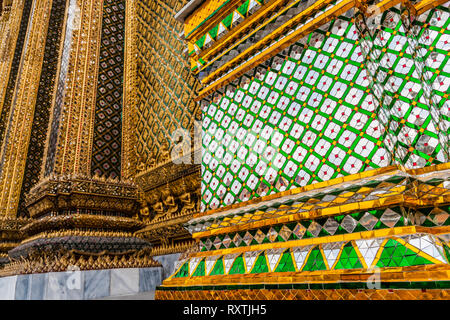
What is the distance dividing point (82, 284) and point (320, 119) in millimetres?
2465

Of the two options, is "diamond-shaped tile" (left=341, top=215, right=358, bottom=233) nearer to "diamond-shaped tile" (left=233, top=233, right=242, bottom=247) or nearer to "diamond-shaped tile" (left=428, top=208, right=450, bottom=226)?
"diamond-shaped tile" (left=428, top=208, right=450, bottom=226)

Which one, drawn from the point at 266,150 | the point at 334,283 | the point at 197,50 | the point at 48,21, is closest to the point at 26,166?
the point at 48,21

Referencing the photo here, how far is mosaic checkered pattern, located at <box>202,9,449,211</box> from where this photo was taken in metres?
1.34

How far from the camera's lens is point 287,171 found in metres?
1.63

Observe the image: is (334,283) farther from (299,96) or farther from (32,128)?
(32,128)

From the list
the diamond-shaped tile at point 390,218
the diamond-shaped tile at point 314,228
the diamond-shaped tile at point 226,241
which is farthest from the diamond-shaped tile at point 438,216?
the diamond-shaped tile at point 226,241

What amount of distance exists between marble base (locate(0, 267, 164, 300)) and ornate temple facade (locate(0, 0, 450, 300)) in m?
0.08

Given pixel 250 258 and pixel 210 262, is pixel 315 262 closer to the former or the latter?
pixel 250 258

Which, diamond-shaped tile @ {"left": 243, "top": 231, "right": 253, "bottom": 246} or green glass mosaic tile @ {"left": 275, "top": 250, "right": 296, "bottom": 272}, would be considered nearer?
green glass mosaic tile @ {"left": 275, "top": 250, "right": 296, "bottom": 272}

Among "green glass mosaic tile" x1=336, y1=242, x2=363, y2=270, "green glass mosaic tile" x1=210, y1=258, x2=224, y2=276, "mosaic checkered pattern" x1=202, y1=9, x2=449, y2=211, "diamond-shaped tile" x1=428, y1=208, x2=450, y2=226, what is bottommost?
"green glass mosaic tile" x1=336, y1=242, x2=363, y2=270

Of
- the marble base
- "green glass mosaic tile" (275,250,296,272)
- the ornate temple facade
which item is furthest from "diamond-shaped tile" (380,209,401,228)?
the marble base

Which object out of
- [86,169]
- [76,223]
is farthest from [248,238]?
[86,169]

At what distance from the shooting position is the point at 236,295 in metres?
1.46

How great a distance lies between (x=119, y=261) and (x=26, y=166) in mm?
2700
